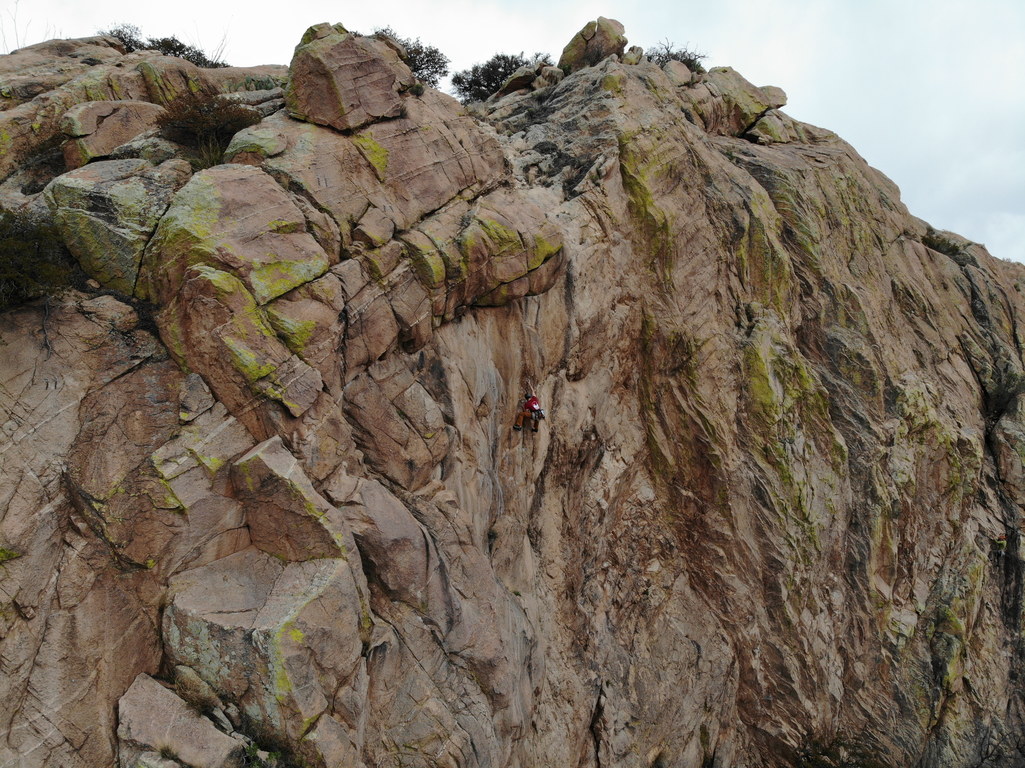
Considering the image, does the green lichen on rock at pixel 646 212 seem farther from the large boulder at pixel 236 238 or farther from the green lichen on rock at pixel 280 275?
the green lichen on rock at pixel 280 275

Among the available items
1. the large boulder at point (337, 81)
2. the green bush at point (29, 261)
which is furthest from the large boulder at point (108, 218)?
the large boulder at point (337, 81)

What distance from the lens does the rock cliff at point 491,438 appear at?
9.81 metres

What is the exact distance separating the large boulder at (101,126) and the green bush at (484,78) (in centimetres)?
1881

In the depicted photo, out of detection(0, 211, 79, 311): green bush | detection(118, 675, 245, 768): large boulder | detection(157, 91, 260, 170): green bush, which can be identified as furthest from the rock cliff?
detection(157, 91, 260, 170): green bush

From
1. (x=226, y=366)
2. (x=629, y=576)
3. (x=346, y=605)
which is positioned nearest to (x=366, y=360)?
(x=226, y=366)

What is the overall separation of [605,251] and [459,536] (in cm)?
865

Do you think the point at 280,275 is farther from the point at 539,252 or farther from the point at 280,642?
the point at 539,252

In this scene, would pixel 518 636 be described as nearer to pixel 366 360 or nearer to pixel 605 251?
pixel 366 360

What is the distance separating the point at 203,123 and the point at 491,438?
861cm

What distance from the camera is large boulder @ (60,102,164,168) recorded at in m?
13.2

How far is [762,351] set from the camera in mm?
18938

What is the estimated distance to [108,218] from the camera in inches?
448

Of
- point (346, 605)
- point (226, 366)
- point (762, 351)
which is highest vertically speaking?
point (762, 351)

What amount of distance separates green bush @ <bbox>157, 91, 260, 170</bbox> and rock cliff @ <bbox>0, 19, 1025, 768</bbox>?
622mm
